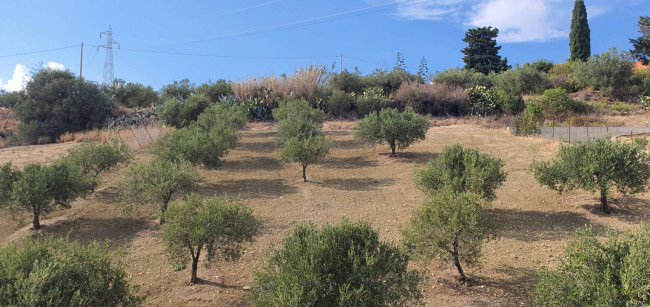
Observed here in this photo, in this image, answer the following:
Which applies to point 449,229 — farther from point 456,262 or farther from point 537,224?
point 537,224

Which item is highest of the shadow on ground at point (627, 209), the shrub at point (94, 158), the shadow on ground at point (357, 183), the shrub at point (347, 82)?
the shrub at point (347, 82)

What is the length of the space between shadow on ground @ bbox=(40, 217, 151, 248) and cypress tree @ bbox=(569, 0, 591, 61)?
41.1 m

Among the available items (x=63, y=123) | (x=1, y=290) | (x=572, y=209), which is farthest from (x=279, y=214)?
(x=63, y=123)

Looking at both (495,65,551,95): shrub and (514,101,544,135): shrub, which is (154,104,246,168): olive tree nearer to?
(514,101,544,135): shrub

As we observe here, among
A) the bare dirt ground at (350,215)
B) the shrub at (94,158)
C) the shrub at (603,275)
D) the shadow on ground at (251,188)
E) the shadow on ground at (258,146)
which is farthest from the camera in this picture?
the shadow on ground at (258,146)

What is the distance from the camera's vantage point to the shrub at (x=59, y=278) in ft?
13.5

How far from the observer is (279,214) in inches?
390

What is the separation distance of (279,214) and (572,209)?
6870mm

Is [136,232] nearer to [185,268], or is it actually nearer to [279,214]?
[185,268]

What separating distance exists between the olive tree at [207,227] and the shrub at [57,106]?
2027 centimetres

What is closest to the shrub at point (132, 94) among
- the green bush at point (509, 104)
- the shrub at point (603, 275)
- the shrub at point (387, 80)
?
the shrub at point (387, 80)

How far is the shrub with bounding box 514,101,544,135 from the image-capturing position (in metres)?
17.9

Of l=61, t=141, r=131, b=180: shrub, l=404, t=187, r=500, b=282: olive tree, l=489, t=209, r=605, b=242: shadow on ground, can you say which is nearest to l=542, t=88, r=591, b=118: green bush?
l=489, t=209, r=605, b=242: shadow on ground

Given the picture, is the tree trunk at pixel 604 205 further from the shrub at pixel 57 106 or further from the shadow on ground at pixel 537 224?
the shrub at pixel 57 106
